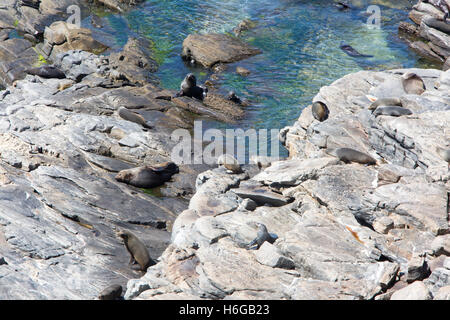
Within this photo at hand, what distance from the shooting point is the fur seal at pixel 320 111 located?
1672 cm

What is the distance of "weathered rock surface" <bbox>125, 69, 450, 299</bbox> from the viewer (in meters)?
9.80

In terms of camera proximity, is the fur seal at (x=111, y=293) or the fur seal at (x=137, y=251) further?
the fur seal at (x=137, y=251)

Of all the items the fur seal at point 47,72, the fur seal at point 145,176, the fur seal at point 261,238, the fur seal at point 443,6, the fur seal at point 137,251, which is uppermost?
the fur seal at point 443,6

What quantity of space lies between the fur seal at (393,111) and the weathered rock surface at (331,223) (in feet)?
0.73

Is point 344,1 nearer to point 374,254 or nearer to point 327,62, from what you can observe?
point 327,62

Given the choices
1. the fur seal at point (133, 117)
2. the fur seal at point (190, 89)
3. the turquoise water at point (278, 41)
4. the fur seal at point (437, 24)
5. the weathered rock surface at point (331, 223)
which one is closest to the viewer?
the weathered rock surface at point (331, 223)

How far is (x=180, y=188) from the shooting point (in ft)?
52.9

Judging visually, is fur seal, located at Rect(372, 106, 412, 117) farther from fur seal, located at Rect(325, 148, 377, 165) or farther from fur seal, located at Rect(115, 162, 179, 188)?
fur seal, located at Rect(115, 162, 179, 188)

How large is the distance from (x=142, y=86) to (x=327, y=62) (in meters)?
8.90

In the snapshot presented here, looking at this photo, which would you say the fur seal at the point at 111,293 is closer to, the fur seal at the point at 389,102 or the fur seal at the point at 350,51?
the fur seal at the point at 389,102

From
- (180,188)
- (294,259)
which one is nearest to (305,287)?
(294,259)

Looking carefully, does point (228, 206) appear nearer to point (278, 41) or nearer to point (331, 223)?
point (331, 223)

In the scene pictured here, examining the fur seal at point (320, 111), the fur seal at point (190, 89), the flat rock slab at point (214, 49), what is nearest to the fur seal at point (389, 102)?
the fur seal at point (320, 111)

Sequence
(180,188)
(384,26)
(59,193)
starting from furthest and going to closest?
(384,26)
(180,188)
(59,193)
